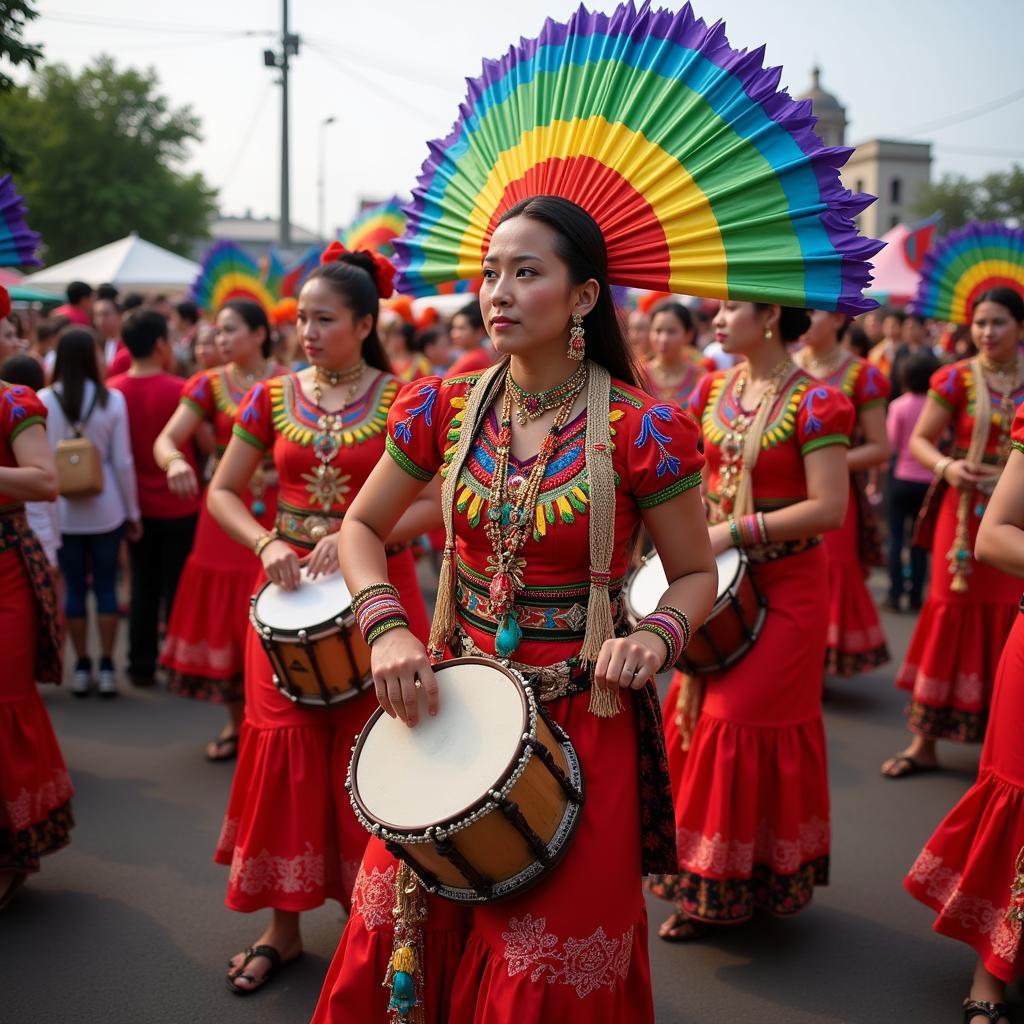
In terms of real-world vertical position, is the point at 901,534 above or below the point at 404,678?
below

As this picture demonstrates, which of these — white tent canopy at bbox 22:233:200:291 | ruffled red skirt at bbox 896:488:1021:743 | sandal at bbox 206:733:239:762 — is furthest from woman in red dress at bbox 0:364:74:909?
white tent canopy at bbox 22:233:200:291

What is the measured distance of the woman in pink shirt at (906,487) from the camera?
356 inches

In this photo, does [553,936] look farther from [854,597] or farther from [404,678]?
[854,597]

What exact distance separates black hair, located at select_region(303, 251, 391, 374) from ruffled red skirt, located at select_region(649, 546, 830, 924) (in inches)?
64.9

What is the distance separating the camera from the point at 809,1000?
12.1 ft

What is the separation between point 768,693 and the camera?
3912mm

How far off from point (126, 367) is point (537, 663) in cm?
774

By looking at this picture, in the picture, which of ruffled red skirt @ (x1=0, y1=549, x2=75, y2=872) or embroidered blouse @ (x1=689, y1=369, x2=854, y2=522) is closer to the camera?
embroidered blouse @ (x1=689, y1=369, x2=854, y2=522)

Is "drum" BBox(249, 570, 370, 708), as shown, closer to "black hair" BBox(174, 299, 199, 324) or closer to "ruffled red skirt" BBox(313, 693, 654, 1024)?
"ruffled red skirt" BBox(313, 693, 654, 1024)

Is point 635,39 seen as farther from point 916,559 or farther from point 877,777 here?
point 916,559

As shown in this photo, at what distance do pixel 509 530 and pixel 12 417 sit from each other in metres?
2.33

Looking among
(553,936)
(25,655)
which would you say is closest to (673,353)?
(25,655)

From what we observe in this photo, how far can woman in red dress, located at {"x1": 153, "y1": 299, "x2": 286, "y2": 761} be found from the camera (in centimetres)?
568

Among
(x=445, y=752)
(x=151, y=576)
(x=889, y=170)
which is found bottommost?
(x=151, y=576)
